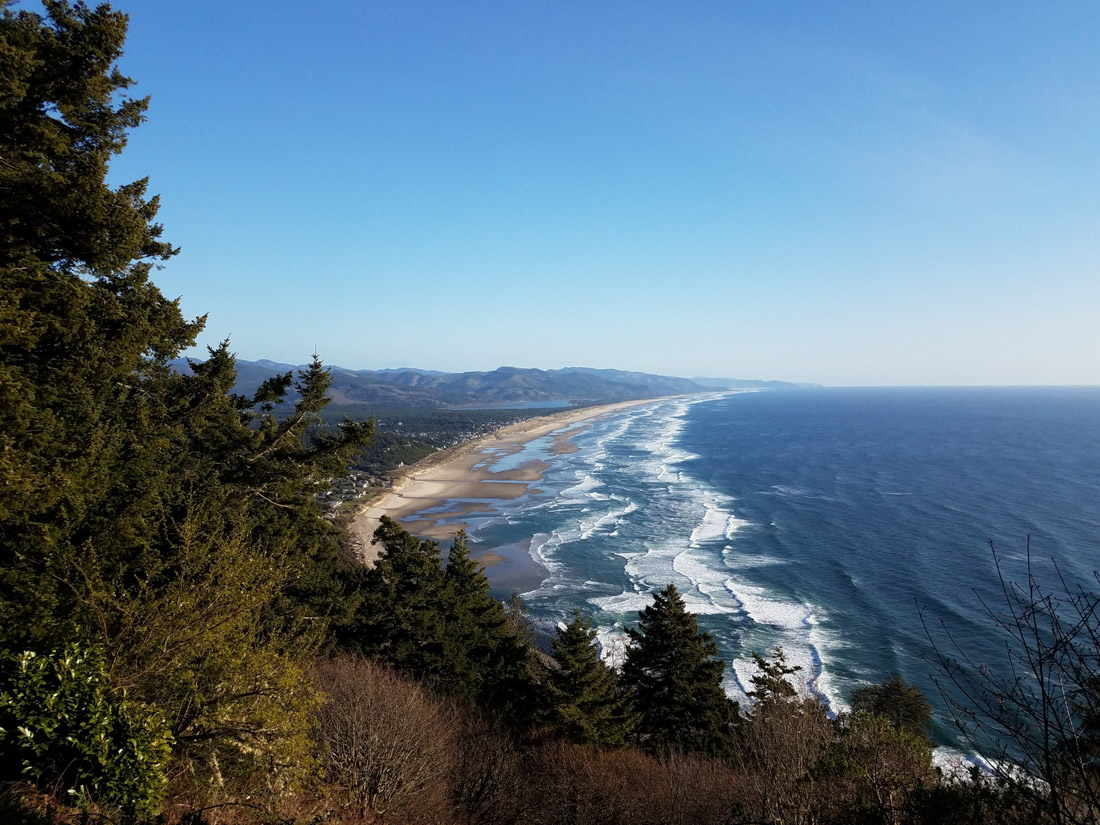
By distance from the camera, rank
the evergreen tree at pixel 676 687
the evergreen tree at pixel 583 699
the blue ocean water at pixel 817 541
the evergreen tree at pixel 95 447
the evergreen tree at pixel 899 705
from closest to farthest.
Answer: the evergreen tree at pixel 95 447
the evergreen tree at pixel 583 699
the evergreen tree at pixel 676 687
the evergreen tree at pixel 899 705
the blue ocean water at pixel 817 541

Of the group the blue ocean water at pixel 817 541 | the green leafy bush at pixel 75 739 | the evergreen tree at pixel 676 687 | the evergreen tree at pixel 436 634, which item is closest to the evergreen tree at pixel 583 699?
the evergreen tree at pixel 436 634

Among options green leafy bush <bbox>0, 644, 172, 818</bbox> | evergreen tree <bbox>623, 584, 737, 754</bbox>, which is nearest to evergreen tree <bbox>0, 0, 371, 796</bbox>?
green leafy bush <bbox>0, 644, 172, 818</bbox>

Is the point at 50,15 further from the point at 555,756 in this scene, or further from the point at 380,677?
the point at 555,756

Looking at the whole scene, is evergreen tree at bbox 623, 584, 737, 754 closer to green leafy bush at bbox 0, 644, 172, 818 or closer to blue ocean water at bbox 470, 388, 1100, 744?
blue ocean water at bbox 470, 388, 1100, 744

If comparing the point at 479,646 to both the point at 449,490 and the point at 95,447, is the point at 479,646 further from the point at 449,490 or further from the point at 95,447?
the point at 449,490

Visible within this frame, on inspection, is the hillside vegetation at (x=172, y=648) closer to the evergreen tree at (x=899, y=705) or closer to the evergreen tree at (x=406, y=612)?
the evergreen tree at (x=406, y=612)

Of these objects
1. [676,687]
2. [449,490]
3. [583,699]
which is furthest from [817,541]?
[449,490]
